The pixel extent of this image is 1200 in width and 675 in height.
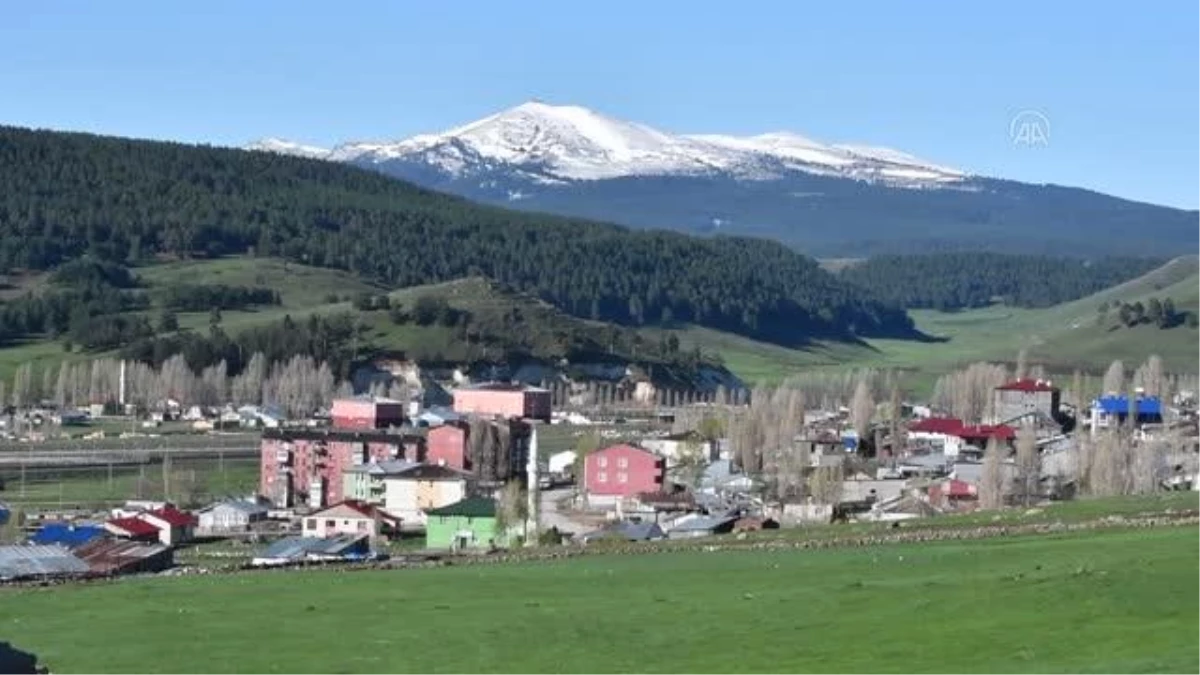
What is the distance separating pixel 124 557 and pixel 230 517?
943 inches

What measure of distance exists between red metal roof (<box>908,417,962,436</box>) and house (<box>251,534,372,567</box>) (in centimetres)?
4127

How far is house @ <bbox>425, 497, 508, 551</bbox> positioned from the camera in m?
68.1

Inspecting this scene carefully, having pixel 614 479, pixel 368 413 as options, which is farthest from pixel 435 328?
pixel 614 479

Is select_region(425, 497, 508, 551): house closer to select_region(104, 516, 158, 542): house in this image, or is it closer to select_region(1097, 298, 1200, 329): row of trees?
select_region(104, 516, 158, 542): house

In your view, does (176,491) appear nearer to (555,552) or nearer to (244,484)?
(244,484)

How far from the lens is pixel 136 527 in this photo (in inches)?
2704

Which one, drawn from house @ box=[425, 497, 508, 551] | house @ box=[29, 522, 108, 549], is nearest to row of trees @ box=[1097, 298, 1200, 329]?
house @ box=[425, 497, 508, 551]

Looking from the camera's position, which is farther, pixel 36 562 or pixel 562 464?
pixel 562 464

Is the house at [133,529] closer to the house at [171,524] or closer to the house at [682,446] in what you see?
the house at [171,524]

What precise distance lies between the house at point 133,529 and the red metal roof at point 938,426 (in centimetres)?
3870

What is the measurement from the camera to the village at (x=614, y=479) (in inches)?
2517

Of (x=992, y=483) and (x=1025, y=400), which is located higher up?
(x=1025, y=400)

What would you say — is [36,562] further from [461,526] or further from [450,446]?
[450,446]

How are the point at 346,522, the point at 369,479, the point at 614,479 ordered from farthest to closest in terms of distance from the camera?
1. the point at 369,479
2. the point at 614,479
3. the point at 346,522
